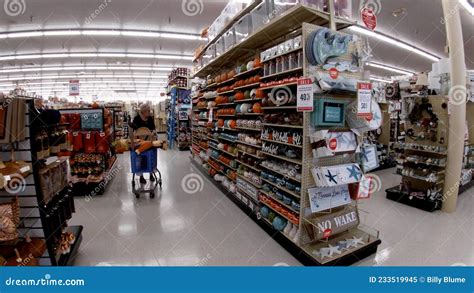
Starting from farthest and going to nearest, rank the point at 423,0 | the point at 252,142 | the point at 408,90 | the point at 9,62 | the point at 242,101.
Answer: the point at 9,62 < the point at 423,0 < the point at 408,90 < the point at 242,101 < the point at 252,142

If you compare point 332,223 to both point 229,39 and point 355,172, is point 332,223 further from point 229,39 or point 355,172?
point 229,39

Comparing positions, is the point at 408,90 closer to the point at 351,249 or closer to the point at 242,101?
the point at 242,101

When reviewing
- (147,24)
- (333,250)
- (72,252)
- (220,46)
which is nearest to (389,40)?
(220,46)

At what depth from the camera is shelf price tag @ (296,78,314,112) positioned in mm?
2268

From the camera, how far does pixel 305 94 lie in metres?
2.30

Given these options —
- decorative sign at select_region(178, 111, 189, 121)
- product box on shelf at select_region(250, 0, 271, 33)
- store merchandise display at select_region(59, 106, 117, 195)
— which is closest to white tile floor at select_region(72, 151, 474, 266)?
store merchandise display at select_region(59, 106, 117, 195)

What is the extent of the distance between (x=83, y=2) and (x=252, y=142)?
24.8 ft

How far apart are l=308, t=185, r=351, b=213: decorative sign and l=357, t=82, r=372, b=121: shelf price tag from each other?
0.82 metres

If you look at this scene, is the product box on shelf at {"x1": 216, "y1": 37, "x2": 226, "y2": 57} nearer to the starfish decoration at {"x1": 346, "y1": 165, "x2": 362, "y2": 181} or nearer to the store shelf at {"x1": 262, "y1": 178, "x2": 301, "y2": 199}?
the store shelf at {"x1": 262, "y1": 178, "x2": 301, "y2": 199}

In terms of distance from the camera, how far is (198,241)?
2988mm

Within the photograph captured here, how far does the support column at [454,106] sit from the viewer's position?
11.8 ft

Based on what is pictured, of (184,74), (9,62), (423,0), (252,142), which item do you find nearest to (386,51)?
(423,0)

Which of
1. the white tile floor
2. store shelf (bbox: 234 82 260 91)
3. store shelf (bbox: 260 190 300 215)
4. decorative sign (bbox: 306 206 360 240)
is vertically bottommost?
the white tile floor

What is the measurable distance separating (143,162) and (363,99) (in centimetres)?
383
